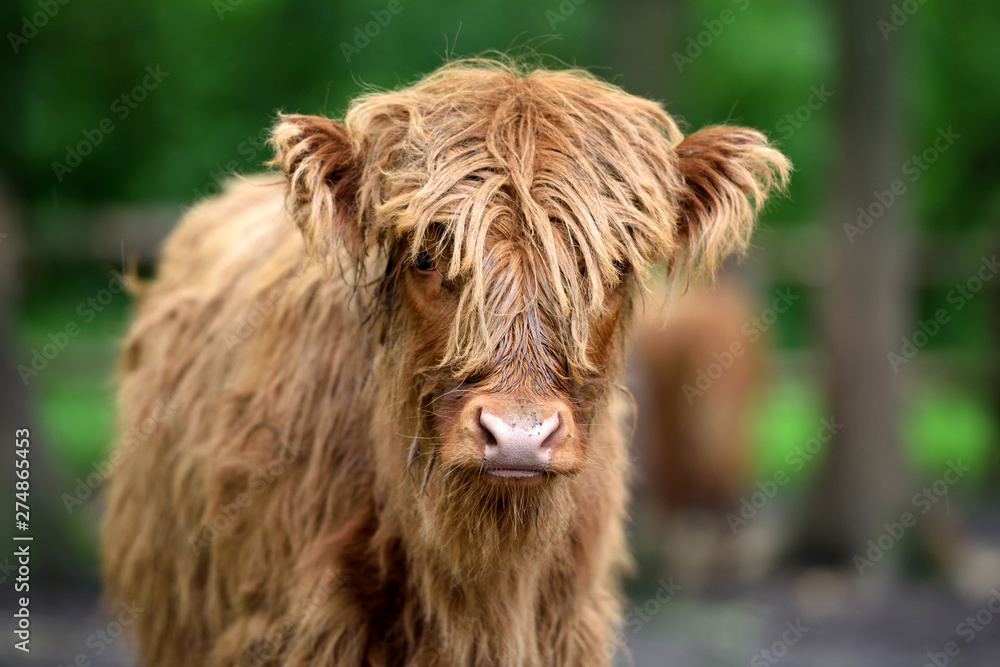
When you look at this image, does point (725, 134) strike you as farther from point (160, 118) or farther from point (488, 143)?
point (160, 118)

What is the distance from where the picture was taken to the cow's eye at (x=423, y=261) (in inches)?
110

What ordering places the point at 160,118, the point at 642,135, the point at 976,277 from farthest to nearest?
the point at 160,118
the point at 976,277
the point at 642,135

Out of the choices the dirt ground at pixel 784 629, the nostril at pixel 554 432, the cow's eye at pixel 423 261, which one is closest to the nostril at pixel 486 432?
the nostril at pixel 554 432

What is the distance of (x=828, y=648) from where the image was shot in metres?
6.53

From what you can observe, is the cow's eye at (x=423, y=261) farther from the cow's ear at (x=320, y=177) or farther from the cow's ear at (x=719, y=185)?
the cow's ear at (x=719, y=185)

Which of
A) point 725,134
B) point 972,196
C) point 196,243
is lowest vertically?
point 972,196

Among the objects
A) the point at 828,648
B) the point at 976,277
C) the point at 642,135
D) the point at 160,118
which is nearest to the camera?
the point at 642,135

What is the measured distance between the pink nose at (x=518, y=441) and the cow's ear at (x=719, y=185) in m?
0.90

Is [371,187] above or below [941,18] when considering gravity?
above

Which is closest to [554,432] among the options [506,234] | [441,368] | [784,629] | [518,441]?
[518,441]

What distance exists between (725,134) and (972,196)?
1454 centimetres

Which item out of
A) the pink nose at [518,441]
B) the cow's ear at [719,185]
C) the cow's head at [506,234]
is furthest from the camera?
the cow's ear at [719,185]

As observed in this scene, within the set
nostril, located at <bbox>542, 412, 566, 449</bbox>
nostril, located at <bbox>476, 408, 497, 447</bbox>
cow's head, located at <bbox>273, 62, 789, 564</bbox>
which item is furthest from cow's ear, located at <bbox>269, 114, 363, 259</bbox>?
nostril, located at <bbox>542, 412, 566, 449</bbox>

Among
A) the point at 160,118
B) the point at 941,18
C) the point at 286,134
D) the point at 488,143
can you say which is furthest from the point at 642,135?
the point at 160,118
